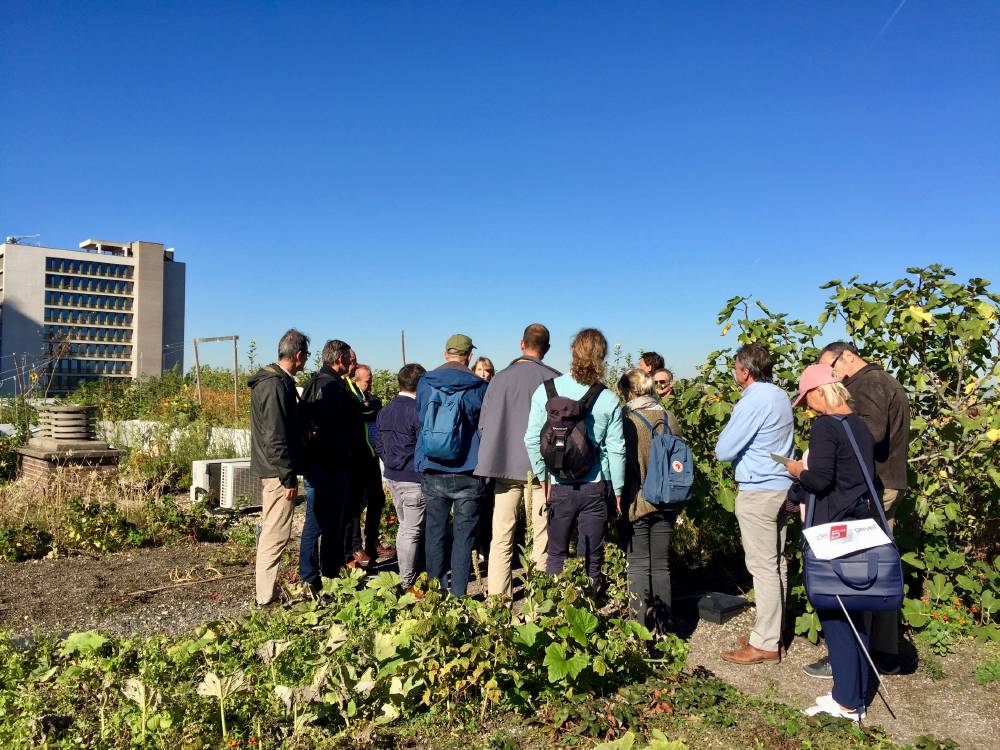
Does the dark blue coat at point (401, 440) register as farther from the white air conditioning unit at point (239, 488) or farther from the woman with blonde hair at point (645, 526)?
the white air conditioning unit at point (239, 488)

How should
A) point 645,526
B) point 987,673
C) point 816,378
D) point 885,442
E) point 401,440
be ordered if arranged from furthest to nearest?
point 401,440
point 645,526
point 885,442
point 987,673
point 816,378

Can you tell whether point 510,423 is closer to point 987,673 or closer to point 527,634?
point 527,634

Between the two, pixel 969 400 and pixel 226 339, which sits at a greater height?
pixel 226 339

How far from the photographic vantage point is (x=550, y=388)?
14.9 ft

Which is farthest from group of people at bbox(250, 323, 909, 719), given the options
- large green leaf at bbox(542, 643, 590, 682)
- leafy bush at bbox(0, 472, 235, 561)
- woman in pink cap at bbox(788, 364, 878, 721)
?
leafy bush at bbox(0, 472, 235, 561)

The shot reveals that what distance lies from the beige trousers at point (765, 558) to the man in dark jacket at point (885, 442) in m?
0.30

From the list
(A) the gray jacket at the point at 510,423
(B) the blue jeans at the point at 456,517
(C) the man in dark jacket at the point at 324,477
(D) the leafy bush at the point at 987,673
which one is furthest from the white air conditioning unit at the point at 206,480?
(D) the leafy bush at the point at 987,673

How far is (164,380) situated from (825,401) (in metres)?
16.1

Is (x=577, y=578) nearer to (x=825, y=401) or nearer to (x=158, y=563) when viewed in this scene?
(x=825, y=401)

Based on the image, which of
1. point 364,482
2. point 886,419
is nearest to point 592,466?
point 886,419

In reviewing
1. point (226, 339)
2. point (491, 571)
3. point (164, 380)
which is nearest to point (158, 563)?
point (491, 571)

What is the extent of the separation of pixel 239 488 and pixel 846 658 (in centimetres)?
706

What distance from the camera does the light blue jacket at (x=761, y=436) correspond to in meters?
4.18

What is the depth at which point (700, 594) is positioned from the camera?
552cm
